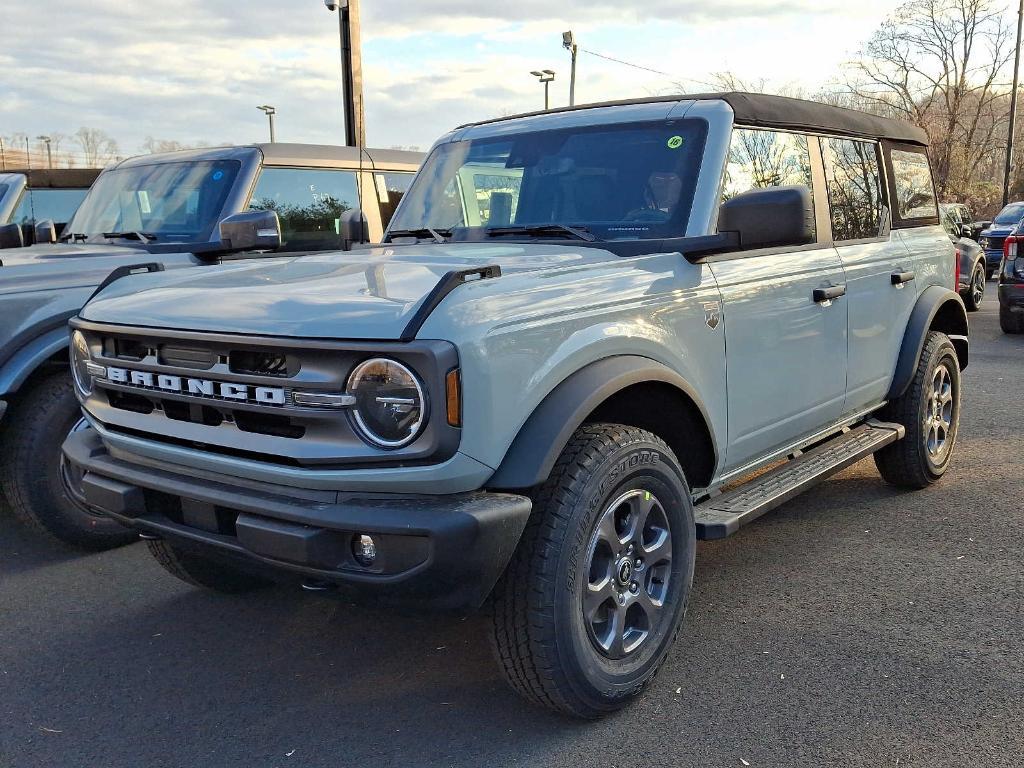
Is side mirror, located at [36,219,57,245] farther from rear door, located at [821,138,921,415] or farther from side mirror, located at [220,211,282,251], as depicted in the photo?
rear door, located at [821,138,921,415]

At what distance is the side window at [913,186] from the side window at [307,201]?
356 centimetres

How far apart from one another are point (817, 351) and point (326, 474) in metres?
2.36

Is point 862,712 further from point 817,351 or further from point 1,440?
point 1,440

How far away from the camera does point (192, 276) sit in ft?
11.0

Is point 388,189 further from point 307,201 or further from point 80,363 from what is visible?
point 80,363

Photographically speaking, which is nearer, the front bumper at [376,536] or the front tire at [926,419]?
the front bumper at [376,536]

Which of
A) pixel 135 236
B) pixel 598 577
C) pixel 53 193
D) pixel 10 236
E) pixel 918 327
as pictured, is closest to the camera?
pixel 598 577

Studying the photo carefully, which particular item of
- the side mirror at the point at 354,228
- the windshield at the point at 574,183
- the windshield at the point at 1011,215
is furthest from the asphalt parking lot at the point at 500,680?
the windshield at the point at 1011,215

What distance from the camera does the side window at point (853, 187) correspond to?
14.5 feet

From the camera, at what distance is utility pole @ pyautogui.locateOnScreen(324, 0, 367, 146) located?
11.0m

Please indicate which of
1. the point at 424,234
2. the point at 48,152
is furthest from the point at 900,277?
the point at 48,152

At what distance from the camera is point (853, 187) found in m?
4.61

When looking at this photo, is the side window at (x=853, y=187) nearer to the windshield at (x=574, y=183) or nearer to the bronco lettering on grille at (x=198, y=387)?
the windshield at (x=574, y=183)

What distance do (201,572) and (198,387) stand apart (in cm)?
136
